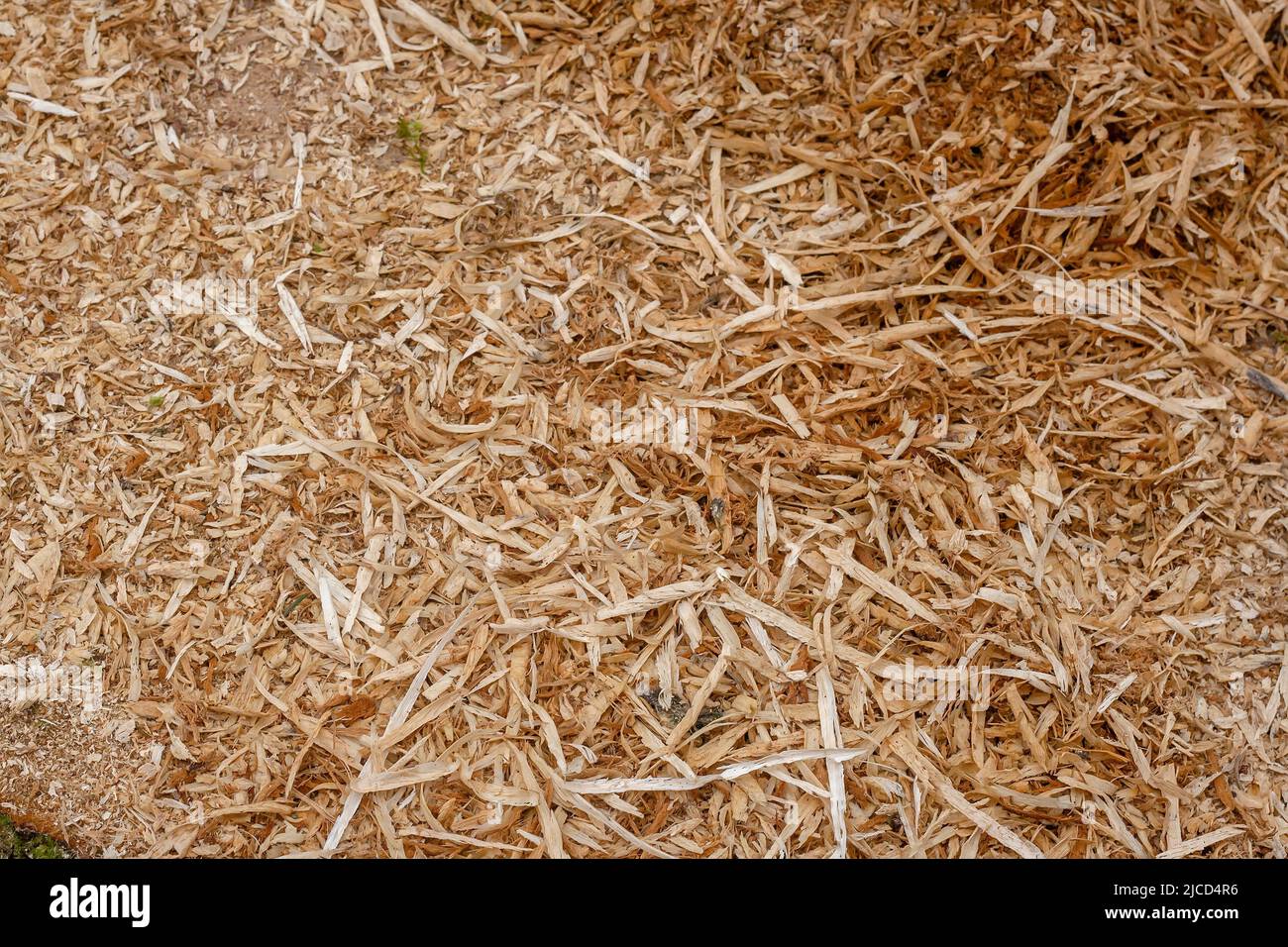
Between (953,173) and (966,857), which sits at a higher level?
(953,173)

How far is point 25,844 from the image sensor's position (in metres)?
1.83

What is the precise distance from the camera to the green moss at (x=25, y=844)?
5.97 feet

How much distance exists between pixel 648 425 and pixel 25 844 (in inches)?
65.1

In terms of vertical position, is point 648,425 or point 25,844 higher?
point 648,425

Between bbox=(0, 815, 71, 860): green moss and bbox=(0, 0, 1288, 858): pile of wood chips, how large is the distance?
0.22 feet

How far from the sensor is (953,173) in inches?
80.9

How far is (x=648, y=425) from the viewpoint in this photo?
193 centimetres

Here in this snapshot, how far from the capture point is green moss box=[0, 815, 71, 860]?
1818mm

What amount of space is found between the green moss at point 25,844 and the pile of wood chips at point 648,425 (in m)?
0.07

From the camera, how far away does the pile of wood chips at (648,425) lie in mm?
1802

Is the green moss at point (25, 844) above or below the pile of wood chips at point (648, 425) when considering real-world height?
below
